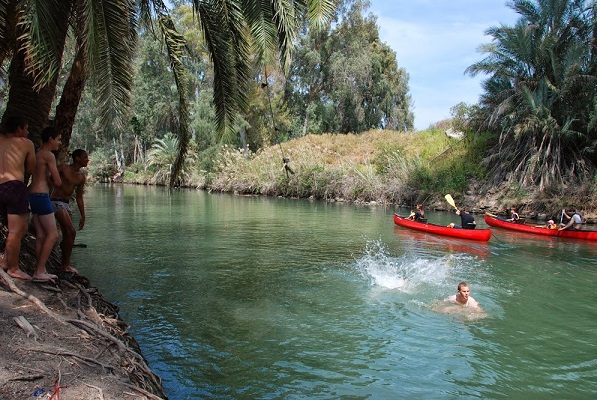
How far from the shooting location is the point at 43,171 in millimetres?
6297

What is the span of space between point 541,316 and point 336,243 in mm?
8242

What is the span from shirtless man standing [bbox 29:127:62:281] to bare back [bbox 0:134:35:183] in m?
0.33

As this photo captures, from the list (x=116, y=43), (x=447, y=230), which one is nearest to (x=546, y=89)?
(x=447, y=230)

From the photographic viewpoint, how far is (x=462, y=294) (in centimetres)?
916

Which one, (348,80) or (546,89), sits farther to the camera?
(348,80)

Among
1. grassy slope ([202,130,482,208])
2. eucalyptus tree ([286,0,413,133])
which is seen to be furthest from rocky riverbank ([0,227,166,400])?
eucalyptus tree ([286,0,413,133])

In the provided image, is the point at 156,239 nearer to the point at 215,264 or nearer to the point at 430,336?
the point at 215,264

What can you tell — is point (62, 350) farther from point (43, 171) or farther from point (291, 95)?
point (291, 95)

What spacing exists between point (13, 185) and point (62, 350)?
2.21m

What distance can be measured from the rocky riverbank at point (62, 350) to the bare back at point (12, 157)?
111 centimetres

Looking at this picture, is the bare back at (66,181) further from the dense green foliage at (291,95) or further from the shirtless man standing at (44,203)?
A: the dense green foliage at (291,95)

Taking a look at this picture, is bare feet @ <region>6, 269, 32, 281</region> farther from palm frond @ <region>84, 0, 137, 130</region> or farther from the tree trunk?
the tree trunk

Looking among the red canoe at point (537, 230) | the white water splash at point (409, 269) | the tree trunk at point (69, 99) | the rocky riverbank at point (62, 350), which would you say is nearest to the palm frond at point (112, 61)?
the rocky riverbank at point (62, 350)

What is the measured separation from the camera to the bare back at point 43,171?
6.23m
